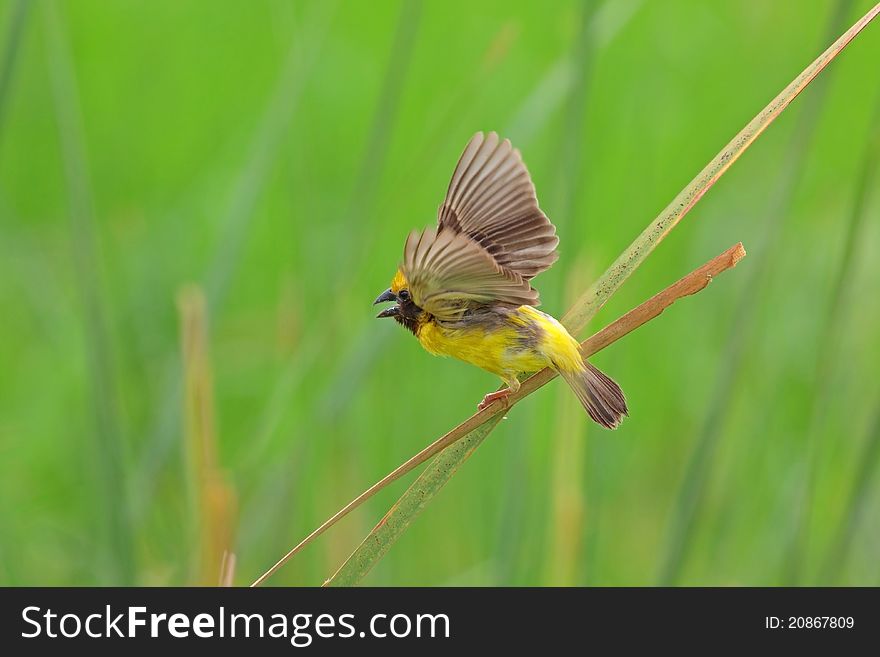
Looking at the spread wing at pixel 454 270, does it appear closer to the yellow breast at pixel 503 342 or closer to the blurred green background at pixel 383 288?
the yellow breast at pixel 503 342

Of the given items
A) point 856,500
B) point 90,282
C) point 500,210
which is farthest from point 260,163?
point 856,500

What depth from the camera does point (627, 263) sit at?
122 cm

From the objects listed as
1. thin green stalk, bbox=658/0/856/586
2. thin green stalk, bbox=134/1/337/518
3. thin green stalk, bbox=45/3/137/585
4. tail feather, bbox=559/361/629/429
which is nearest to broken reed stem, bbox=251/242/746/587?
tail feather, bbox=559/361/629/429

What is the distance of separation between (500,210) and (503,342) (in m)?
0.29

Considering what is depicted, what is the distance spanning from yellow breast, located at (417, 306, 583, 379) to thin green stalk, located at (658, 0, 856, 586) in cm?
37

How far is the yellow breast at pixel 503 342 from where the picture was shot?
5.50ft

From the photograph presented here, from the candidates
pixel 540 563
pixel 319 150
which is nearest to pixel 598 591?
pixel 540 563

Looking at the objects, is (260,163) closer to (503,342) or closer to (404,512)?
(503,342)

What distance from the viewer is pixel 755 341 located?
231 cm

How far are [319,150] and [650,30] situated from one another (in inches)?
76.9

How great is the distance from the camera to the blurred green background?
203cm

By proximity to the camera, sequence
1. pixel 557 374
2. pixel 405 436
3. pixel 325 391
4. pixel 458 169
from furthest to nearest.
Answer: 1. pixel 405 436
2. pixel 325 391
3. pixel 557 374
4. pixel 458 169

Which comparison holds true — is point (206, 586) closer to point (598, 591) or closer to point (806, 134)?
point (598, 591)

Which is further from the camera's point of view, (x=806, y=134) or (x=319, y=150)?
(x=319, y=150)
